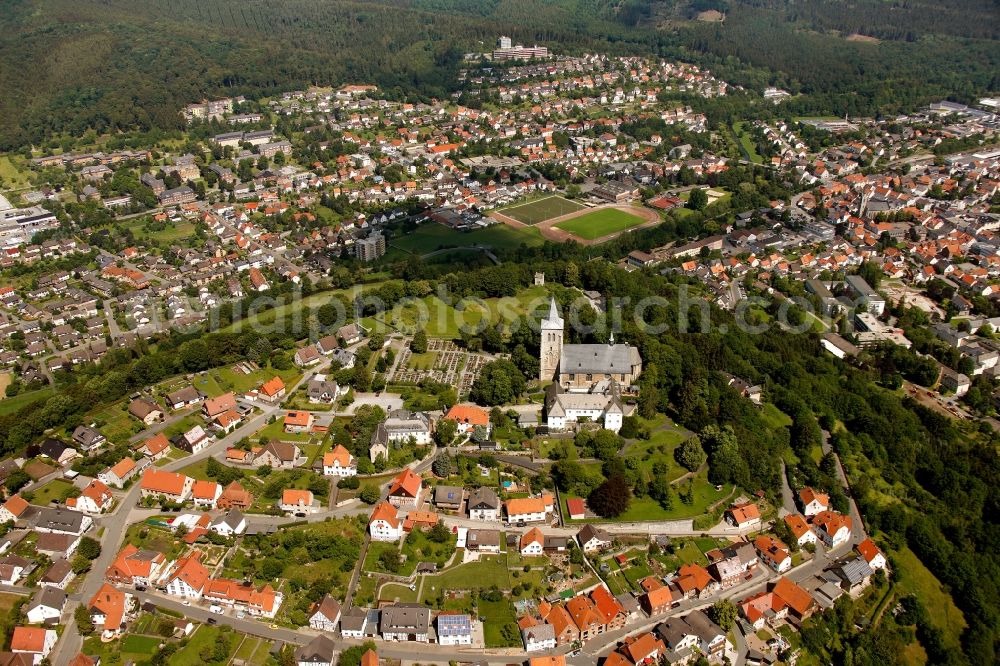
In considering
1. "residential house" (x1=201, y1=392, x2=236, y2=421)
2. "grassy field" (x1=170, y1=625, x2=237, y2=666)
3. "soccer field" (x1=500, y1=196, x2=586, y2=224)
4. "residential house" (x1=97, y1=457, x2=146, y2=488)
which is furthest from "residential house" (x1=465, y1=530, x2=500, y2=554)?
"soccer field" (x1=500, y1=196, x2=586, y2=224)

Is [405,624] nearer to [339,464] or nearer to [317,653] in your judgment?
[317,653]

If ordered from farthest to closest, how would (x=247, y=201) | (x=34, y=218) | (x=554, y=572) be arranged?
1. (x=247, y=201)
2. (x=34, y=218)
3. (x=554, y=572)

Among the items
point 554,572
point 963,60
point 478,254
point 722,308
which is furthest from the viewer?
point 963,60

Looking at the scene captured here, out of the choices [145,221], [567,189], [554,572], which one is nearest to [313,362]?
[554,572]

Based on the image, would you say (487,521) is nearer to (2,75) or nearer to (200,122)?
(200,122)

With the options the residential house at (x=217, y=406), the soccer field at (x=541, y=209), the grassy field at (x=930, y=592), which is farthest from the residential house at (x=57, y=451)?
the soccer field at (x=541, y=209)

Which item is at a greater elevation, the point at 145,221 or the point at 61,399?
the point at 61,399

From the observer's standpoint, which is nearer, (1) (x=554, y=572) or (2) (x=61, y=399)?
(1) (x=554, y=572)
